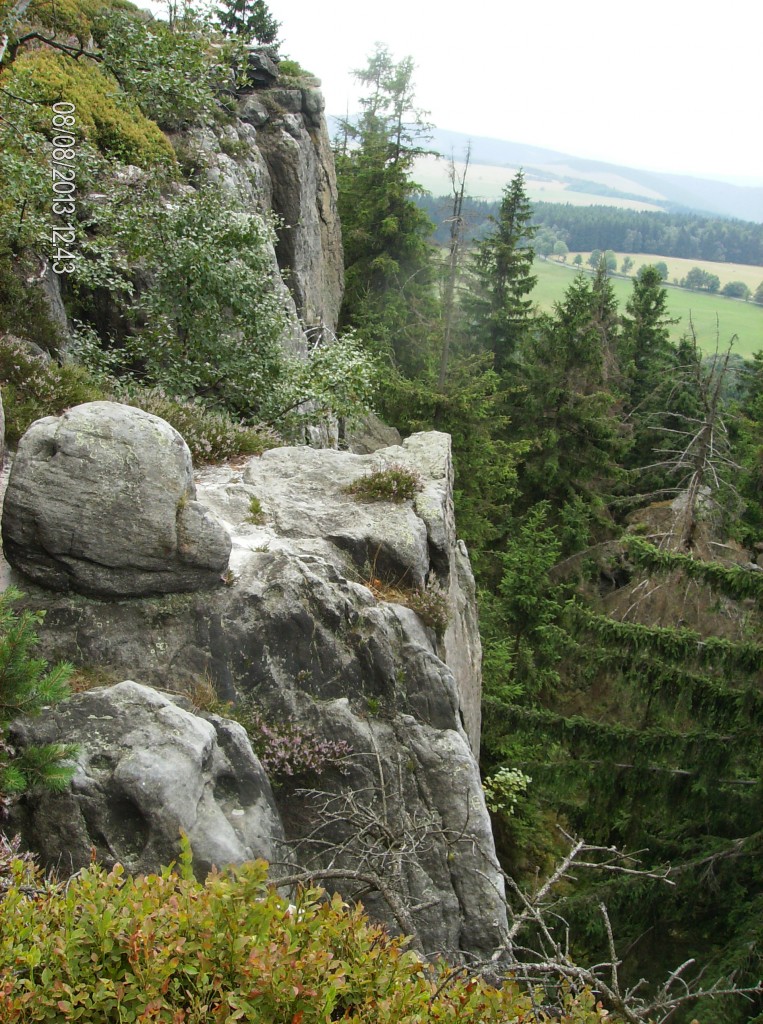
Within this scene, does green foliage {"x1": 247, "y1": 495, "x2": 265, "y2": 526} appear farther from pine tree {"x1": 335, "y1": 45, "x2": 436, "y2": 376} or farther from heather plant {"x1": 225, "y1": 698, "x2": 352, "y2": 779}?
pine tree {"x1": 335, "y1": 45, "x2": 436, "y2": 376}

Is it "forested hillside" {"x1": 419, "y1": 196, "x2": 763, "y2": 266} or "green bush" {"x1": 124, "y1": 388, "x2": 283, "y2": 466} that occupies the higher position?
"forested hillside" {"x1": 419, "y1": 196, "x2": 763, "y2": 266}

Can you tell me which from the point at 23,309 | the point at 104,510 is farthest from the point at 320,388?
the point at 104,510

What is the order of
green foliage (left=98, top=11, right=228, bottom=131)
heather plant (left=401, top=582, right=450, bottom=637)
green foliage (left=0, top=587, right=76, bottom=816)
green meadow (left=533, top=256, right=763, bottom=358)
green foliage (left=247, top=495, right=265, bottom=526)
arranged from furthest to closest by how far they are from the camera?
green meadow (left=533, top=256, right=763, bottom=358), green foliage (left=98, top=11, right=228, bottom=131), green foliage (left=247, top=495, right=265, bottom=526), heather plant (left=401, top=582, right=450, bottom=637), green foliage (left=0, top=587, right=76, bottom=816)

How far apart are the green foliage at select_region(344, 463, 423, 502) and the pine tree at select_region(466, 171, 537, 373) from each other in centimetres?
2625

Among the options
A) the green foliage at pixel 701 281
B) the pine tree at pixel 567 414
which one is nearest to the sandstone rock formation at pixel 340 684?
the pine tree at pixel 567 414

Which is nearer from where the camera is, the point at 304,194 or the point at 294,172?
the point at 294,172

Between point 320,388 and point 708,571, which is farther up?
point 320,388

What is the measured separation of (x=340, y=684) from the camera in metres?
7.60

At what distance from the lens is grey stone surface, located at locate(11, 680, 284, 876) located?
5.53 m

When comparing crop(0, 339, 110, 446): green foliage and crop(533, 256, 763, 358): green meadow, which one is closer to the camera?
crop(0, 339, 110, 446): green foliage

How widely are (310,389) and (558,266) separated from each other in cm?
12280

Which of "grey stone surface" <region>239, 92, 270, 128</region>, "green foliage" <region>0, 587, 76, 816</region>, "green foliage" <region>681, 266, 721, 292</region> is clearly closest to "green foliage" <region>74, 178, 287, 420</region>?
"green foliage" <region>0, 587, 76, 816</region>

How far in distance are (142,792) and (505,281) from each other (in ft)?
113

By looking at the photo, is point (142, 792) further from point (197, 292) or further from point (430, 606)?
point (197, 292)
